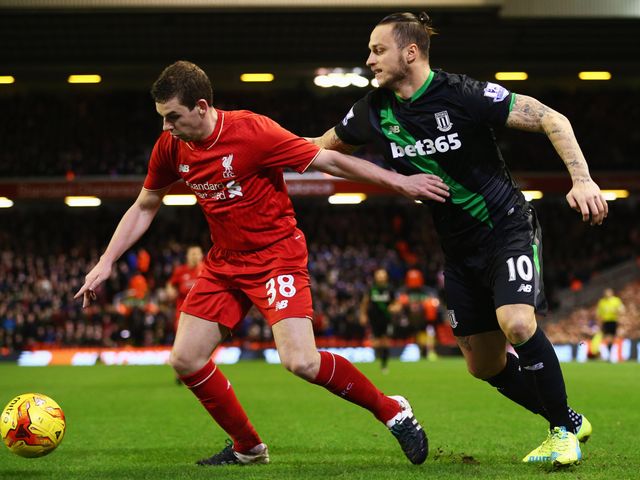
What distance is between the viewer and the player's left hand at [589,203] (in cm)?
436

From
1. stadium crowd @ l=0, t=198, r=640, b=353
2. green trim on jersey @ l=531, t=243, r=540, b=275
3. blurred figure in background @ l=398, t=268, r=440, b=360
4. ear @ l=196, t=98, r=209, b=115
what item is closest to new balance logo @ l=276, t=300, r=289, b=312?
ear @ l=196, t=98, r=209, b=115

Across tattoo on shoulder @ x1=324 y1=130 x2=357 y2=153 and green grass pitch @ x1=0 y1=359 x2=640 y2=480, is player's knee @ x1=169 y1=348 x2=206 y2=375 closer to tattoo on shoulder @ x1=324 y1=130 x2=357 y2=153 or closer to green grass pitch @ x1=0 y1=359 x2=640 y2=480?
green grass pitch @ x1=0 y1=359 x2=640 y2=480

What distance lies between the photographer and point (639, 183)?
28.0 meters

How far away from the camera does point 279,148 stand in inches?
200

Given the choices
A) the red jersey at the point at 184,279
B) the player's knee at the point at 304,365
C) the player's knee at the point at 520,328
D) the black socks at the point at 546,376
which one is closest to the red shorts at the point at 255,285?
the player's knee at the point at 304,365

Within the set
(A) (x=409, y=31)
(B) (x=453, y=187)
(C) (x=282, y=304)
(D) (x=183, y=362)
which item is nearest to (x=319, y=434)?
(D) (x=183, y=362)

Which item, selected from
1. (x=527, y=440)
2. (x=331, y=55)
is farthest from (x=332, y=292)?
(x=527, y=440)

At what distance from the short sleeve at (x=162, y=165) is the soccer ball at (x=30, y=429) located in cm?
146

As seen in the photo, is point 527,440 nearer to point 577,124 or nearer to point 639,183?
point 639,183

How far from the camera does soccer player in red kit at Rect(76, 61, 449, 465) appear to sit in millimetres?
4980

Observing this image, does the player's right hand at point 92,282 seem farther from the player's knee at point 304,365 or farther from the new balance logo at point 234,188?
the player's knee at point 304,365

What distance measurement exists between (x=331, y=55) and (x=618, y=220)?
12.3m

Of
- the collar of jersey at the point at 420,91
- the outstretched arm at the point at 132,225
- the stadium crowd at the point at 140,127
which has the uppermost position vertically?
the stadium crowd at the point at 140,127

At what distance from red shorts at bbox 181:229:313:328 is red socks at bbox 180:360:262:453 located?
0.34m
